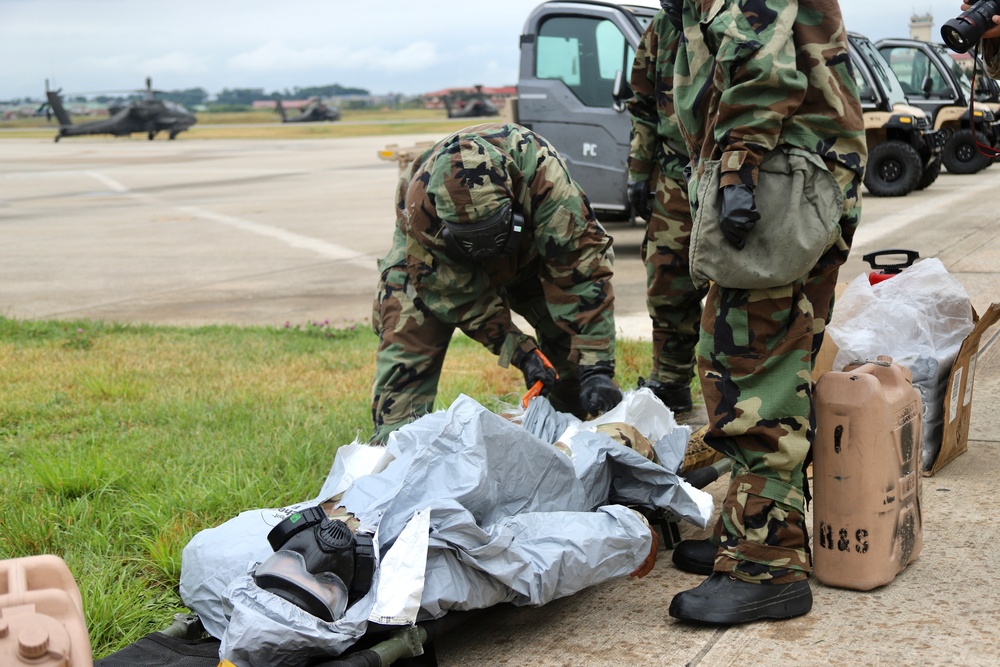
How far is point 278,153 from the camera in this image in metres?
35.0

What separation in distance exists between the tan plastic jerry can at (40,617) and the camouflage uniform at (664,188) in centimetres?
278

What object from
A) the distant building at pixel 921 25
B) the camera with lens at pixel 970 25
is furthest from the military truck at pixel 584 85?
the distant building at pixel 921 25

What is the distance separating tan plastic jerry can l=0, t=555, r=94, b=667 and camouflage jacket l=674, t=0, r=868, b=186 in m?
1.65

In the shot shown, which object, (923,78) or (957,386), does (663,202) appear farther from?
(923,78)

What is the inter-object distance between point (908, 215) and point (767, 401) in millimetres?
10015

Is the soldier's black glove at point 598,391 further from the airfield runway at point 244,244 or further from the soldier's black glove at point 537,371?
the airfield runway at point 244,244

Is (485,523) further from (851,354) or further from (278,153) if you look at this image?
(278,153)

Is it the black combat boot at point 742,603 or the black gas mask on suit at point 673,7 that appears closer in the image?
the black combat boot at point 742,603

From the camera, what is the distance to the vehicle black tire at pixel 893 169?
1369 cm

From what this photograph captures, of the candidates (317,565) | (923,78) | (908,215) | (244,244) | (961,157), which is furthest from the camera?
(961,157)

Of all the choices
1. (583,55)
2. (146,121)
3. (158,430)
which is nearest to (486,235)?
(158,430)

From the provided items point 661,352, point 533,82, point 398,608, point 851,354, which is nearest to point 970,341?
point 851,354

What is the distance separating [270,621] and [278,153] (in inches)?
1342

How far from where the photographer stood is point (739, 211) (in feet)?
7.98
